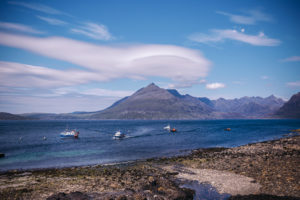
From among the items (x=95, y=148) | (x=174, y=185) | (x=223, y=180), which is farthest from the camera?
(x=95, y=148)

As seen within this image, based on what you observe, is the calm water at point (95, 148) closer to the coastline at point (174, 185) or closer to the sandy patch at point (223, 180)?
the coastline at point (174, 185)

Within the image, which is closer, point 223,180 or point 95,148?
point 223,180

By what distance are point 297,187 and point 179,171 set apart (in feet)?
43.7

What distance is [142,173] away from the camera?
26391mm

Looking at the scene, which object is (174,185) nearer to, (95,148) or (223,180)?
(223,180)

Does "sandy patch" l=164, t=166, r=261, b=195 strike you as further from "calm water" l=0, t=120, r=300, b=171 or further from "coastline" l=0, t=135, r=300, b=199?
"calm water" l=0, t=120, r=300, b=171

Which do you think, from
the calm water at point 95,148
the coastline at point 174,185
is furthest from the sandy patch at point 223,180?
the calm water at point 95,148

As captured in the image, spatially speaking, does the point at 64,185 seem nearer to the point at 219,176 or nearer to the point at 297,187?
the point at 219,176

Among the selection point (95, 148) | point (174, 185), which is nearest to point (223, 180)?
point (174, 185)

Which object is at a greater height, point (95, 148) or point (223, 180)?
point (223, 180)

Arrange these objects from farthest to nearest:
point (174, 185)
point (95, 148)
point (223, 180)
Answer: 1. point (95, 148)
2. point (223, 180)
3. point (174, 185)

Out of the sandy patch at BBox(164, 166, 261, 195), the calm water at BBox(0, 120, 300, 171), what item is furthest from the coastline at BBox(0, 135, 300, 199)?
the calm water at BBox(0, 120, 300, 171)

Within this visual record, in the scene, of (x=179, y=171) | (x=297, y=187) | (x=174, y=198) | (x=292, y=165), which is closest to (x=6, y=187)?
(x=174, y=198)

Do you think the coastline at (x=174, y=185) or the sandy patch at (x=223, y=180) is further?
the sandy patch at (x=223, y=180)
